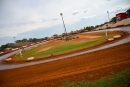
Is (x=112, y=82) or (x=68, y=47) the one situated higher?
(x=68, y=47)

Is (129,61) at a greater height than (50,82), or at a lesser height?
greater

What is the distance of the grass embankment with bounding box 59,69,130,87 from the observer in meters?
8.09

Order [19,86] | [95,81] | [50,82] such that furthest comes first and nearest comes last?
[19,86]
[50,82]
[95,81]

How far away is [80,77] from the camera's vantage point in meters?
10.3

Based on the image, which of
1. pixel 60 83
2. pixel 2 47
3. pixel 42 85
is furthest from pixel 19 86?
pixel 2 47

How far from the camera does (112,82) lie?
27.4ft

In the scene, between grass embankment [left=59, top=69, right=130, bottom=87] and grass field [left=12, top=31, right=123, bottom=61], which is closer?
grass embankment [left=59, top=69, right=130, bottom=87]

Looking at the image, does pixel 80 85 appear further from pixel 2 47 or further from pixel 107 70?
→ pixel 2 47

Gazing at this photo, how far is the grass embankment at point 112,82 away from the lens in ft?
26.5

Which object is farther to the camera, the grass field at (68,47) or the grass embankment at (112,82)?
the grass field at (68,47)

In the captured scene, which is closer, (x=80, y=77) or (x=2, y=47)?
(x=80, y=77)

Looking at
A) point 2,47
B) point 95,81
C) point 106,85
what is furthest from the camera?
point 2,47

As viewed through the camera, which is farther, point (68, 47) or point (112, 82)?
point (68, 47)

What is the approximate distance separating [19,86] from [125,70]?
360 inches
